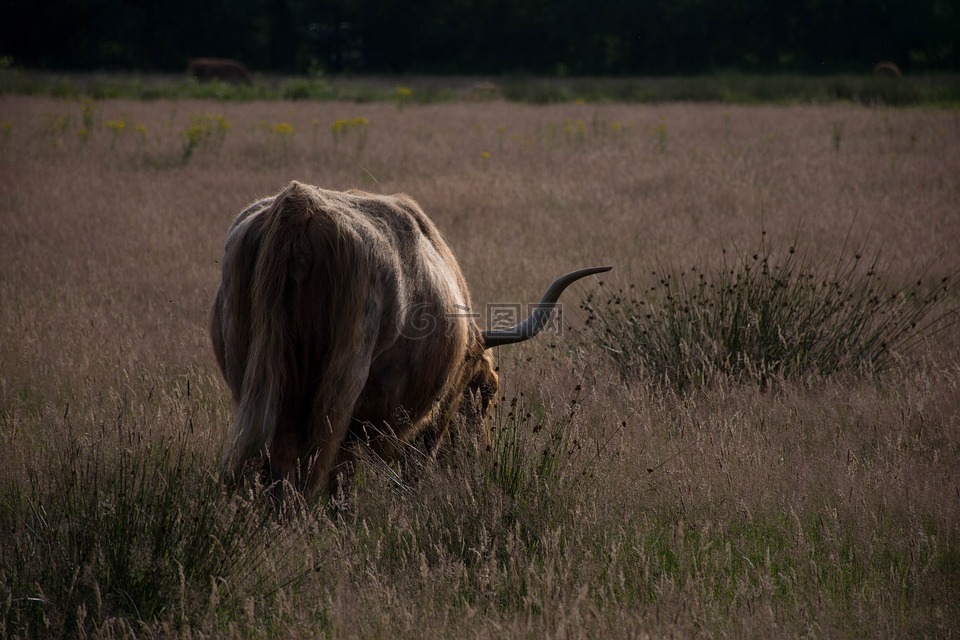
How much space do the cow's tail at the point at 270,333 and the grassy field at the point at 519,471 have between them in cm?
19

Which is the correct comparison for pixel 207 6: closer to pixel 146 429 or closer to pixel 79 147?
pixel 79 147

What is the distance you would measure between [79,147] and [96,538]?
12366 mm

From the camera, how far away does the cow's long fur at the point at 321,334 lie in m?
3.08

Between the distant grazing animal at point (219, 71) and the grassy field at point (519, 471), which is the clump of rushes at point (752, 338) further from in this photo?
the distant grazing animal at point (219, 71)

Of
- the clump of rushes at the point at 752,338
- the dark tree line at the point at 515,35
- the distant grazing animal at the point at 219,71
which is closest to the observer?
the clump of rushes at the point at 752,338

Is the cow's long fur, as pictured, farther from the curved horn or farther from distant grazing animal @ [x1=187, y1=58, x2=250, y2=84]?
distant grazing animal @ [x1=187, y1=58, x2=250, y2=84]

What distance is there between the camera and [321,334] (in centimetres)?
315

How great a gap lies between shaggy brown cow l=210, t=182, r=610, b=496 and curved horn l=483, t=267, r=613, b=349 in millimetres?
487

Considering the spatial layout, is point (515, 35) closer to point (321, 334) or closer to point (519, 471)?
point (519, 471)

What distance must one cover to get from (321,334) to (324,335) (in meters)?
0.01

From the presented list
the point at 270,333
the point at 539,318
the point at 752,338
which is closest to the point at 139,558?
the point at 270,333

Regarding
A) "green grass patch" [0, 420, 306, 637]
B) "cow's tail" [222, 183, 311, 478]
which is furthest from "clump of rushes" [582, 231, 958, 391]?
"green grass patch" [0, 420, 306, 637]

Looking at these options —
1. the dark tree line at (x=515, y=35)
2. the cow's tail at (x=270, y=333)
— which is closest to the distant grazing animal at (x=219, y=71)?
the dark tree line at (x=515, y=35)

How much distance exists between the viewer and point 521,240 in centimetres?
912
